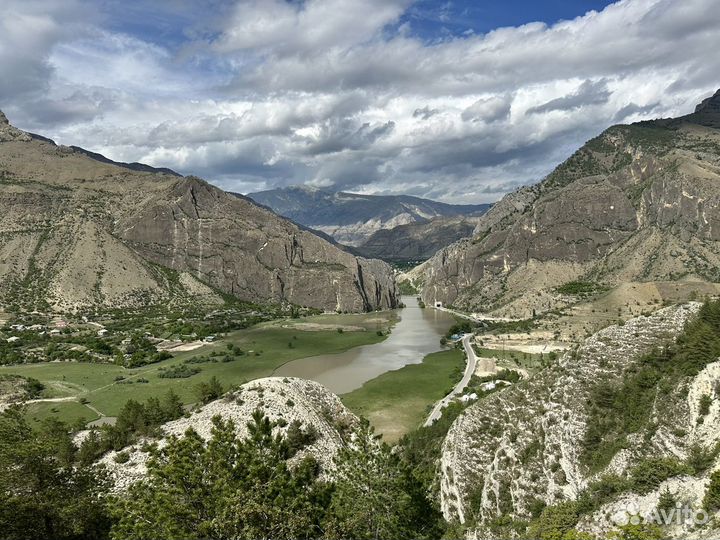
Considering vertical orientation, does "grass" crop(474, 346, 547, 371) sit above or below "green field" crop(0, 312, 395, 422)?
below

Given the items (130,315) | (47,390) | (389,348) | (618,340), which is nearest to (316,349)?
(389,348)

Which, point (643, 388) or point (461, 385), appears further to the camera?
point (461, 385)

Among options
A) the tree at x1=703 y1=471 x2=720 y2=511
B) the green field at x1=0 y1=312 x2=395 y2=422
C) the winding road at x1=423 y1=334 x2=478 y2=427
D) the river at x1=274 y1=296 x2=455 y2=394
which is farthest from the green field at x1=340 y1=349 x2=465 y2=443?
the tree at x1=703 y1=471 x2=720 y2=511

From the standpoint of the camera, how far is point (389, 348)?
141500 mm

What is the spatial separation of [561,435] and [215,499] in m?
21.5

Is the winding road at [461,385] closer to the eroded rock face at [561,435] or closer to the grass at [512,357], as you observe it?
the grass at [512,357]

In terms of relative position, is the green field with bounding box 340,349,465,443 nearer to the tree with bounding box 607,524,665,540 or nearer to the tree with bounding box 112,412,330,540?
the tree with bounding box 112,412,330,540

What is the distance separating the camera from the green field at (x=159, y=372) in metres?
77.6

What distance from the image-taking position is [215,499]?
17828 mm

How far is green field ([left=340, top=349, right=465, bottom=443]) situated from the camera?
70062 mm

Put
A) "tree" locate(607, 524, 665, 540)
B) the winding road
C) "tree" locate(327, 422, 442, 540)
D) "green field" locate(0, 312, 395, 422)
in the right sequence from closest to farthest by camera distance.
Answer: "tree" locate(607, 524, 665, 540)
"tree" locate(327, 422, 442, 540)
the winding road
"green field" locate(0, 312, 395, 422)

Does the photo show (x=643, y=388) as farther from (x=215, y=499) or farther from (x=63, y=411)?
(x=63, y=411)

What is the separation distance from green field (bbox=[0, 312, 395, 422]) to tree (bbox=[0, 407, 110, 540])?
35082mm

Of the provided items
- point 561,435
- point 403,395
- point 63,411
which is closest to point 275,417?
point 561,435
